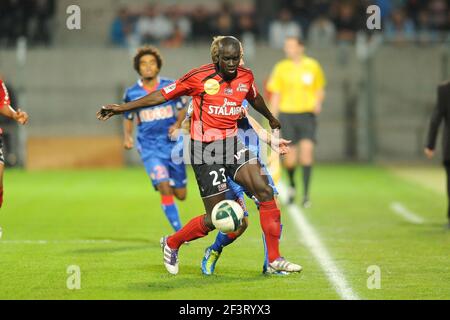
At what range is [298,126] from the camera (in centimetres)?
1627

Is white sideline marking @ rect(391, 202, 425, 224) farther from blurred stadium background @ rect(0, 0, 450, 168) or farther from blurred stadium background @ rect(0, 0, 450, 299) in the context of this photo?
blurred stadium background @ rect(0, 0, 450, 168)

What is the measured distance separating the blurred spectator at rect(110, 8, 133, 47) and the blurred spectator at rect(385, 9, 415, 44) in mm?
6641

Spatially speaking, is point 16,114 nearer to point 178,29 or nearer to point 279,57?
point 178,29

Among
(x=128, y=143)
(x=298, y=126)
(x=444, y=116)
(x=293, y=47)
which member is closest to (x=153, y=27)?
(x=293, y=47)

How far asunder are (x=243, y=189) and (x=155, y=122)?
3.05 metres

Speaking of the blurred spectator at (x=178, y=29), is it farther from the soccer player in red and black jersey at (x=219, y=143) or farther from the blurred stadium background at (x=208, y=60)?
the soccer player in red and black jersey at (x=219, y=143)

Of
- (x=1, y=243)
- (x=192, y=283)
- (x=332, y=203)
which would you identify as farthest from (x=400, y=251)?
(x=332, y=203)

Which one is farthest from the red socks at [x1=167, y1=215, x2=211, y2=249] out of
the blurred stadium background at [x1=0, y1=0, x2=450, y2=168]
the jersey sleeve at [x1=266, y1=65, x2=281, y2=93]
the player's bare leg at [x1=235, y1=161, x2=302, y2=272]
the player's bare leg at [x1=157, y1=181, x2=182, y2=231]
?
the blurred stadium background at [x1=0, y1=0, x2=450, y2=168]

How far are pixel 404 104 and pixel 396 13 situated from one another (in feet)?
7.73

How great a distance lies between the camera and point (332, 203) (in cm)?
1630

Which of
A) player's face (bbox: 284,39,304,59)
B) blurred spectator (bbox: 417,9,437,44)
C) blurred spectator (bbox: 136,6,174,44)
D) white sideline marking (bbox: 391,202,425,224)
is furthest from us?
blurred spectator (bbox: 417,9,437,44)

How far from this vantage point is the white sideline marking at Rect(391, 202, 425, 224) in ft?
45.2

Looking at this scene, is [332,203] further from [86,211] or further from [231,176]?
[231,176]
